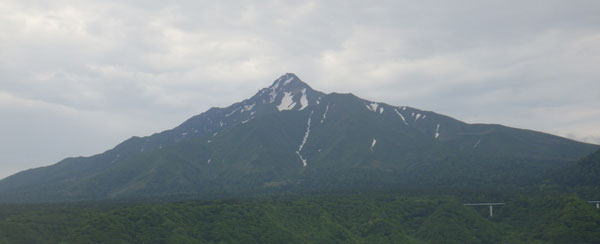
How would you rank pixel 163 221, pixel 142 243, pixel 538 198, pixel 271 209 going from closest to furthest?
pixel 142 243, pixel 163 221, pixel 271 209, pixel 538 198

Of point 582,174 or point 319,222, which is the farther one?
point 582,174

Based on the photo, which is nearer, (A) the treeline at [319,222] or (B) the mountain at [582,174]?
(A) the treeline at [319,222]

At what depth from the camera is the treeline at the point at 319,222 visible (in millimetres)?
113625

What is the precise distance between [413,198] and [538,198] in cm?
3454

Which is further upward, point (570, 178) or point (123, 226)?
point (570, 178)

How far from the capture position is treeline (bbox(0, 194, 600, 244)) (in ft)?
373

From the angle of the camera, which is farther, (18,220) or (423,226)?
(423,226)

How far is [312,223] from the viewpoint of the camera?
443 ft

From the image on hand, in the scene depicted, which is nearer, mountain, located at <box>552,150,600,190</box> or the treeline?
the treeline

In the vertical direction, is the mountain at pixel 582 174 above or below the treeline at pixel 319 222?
above

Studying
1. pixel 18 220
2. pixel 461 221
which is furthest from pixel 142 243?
pixel 461 221

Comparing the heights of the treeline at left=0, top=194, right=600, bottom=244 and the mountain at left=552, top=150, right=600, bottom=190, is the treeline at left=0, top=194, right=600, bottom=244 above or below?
below

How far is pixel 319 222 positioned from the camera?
136m

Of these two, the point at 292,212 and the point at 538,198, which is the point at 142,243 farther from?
the point at 538,198
